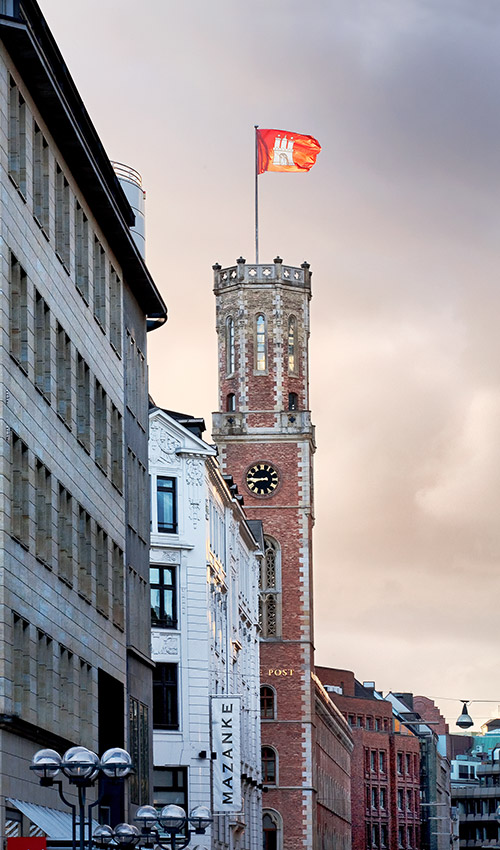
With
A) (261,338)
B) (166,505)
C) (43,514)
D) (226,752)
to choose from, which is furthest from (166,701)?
(261,338)

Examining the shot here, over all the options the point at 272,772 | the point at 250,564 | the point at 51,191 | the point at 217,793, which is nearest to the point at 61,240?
the point at 51,191

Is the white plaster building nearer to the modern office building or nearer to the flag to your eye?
the modern office building

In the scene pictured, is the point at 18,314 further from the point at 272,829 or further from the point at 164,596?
the point at 272,829

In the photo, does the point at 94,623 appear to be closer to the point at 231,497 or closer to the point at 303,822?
the point at 231,497

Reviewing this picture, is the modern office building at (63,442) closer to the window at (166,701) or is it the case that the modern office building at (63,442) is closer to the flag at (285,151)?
the window at (166,701)

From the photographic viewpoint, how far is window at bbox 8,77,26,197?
3653 centimetres

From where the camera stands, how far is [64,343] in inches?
1654

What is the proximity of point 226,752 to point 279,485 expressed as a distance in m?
46.2

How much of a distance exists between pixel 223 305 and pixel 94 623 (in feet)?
253

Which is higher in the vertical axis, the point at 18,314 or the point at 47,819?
the point at 18,314

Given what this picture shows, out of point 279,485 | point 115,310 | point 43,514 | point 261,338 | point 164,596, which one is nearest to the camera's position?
point 43,514

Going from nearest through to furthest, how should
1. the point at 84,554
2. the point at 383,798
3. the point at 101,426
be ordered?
the point at 84,554
the point at 101,426
the point at 383,798

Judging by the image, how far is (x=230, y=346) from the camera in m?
121

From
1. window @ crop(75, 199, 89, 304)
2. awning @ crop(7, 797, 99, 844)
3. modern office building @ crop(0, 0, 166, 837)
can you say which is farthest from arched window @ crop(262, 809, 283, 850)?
awning @ crop(7, 797, 99, 844)
